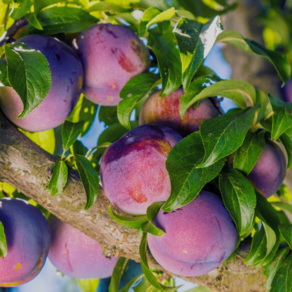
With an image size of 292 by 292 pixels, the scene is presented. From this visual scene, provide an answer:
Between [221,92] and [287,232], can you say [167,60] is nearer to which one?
[221,92]

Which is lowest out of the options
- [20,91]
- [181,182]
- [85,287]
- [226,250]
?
[85,287]

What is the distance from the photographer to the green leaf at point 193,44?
0.39m

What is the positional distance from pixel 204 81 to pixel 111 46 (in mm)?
A: 199

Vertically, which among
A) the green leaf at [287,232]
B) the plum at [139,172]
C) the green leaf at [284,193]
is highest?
the plum at [139,172]

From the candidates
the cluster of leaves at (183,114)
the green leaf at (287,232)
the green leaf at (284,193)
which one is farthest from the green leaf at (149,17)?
the green leaf at (284,193)

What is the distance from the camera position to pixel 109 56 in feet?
1.88

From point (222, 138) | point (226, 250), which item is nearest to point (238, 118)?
point (222, 138)

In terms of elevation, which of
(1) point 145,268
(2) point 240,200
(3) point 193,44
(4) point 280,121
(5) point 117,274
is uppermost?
(3) point 193,44

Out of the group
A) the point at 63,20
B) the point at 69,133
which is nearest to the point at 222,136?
the point at 69,133

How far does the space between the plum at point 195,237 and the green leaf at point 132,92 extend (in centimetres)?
20

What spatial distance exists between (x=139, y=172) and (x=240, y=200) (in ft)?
0.53

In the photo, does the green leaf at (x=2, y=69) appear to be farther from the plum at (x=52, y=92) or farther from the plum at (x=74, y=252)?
the plum at (x=74, y=252)

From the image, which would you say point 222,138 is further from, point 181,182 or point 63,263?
point 63,263

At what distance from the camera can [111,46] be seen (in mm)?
575
